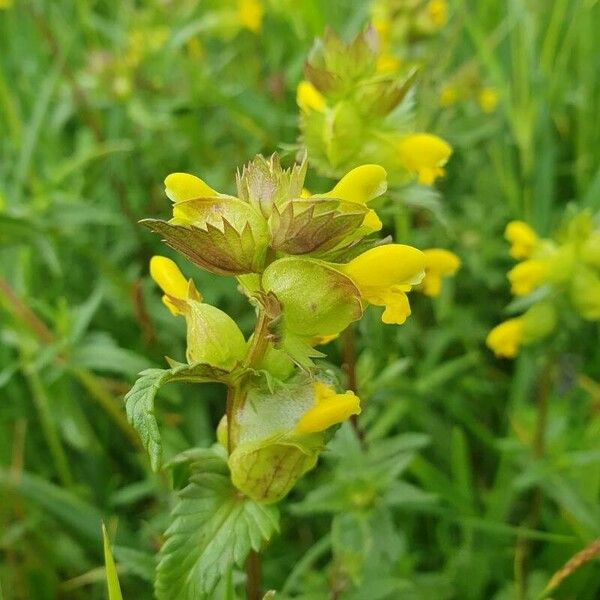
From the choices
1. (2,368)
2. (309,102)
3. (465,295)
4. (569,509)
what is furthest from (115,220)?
(569,509)

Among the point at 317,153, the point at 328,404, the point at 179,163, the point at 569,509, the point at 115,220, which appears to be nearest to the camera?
the point at 328,404

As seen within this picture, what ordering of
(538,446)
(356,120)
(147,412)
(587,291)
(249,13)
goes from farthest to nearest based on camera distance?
(249,13) < (538,446) < (587,291) < (356,120) < (147,412)

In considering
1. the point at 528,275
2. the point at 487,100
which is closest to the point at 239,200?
the point at 528,275

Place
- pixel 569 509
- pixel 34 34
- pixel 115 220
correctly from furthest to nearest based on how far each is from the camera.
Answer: pixel 34 34 → pixel 115 220 → pixel 569 509

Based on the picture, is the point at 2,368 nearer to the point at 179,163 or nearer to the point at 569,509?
Result: the point at 179,163

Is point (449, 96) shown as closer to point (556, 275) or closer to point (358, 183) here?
point (556, 275)

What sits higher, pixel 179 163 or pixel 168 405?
pixel 179 163

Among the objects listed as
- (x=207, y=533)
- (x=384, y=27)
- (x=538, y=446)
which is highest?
(x=384, y=27)

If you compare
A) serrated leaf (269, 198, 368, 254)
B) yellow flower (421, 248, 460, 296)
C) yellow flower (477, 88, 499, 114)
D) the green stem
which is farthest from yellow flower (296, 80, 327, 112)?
yellow flower (477, 88, 499, 114)
